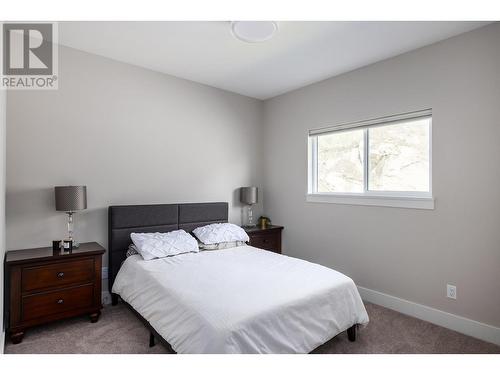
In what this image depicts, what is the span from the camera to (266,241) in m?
3.91

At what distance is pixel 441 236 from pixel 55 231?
3.56 m

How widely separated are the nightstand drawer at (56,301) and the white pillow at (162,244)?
0.53m

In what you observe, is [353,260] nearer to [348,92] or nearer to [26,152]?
[348,92]

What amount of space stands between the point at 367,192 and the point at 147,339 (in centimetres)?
260

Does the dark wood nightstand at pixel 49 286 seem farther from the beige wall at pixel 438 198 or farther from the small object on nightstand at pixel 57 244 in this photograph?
the beige wall at pixel 438 198

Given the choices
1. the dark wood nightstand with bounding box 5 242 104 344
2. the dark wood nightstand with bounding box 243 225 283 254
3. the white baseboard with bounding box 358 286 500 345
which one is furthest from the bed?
the white baseboard with bounding box 358 286 500 345

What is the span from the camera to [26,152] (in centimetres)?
257

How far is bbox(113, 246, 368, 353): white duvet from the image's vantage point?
5.25ft

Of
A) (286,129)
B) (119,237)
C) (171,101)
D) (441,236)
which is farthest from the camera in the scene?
(286,129)

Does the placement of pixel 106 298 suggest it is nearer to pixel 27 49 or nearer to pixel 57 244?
pixel 57 244

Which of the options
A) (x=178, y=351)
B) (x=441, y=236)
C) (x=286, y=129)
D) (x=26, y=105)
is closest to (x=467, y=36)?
(x=441, y=236)

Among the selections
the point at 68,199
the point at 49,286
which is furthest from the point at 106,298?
the point at 68,199

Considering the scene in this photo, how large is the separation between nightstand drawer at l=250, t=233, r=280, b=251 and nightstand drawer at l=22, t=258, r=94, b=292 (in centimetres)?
190

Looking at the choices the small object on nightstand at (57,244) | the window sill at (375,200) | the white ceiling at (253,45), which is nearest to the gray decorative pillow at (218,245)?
→ the window sill at (375,200)
